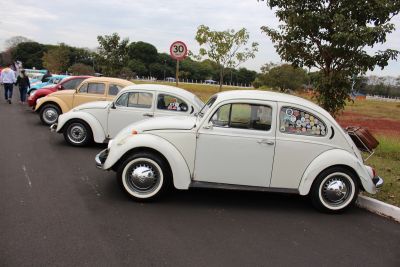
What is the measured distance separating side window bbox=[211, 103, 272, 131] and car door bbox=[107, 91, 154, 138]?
3.65 metres

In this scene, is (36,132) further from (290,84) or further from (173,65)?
(173,65)

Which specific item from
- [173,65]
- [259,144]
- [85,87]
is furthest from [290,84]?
[173,65]

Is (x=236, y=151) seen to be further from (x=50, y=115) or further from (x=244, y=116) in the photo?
(x=50, y=115)

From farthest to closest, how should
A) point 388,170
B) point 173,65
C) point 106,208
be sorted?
1. point 173,65
2. point 388,170
3. point 106,208

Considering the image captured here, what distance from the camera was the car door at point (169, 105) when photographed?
9.34 meters

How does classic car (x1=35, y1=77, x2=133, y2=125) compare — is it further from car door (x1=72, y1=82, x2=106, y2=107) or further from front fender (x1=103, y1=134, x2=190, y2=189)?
front fender (x1=103, y1=134, x2=190, y2=189)

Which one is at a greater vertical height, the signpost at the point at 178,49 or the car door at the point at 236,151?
the signpost at the point at 178,49

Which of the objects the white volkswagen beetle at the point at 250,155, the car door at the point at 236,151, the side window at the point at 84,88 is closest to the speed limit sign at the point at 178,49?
the side window at the point at 84,88

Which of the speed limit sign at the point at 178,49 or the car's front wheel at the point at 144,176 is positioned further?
the speed limit sign at the point at 178,49

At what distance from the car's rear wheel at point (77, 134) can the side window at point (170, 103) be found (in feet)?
6.10

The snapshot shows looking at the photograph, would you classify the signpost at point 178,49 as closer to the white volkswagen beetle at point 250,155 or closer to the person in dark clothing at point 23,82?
the white volkswagen beetle at point 250,155

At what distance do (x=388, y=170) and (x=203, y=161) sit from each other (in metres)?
4.74

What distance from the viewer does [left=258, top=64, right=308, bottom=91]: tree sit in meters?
57.1

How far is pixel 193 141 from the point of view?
591 cm
